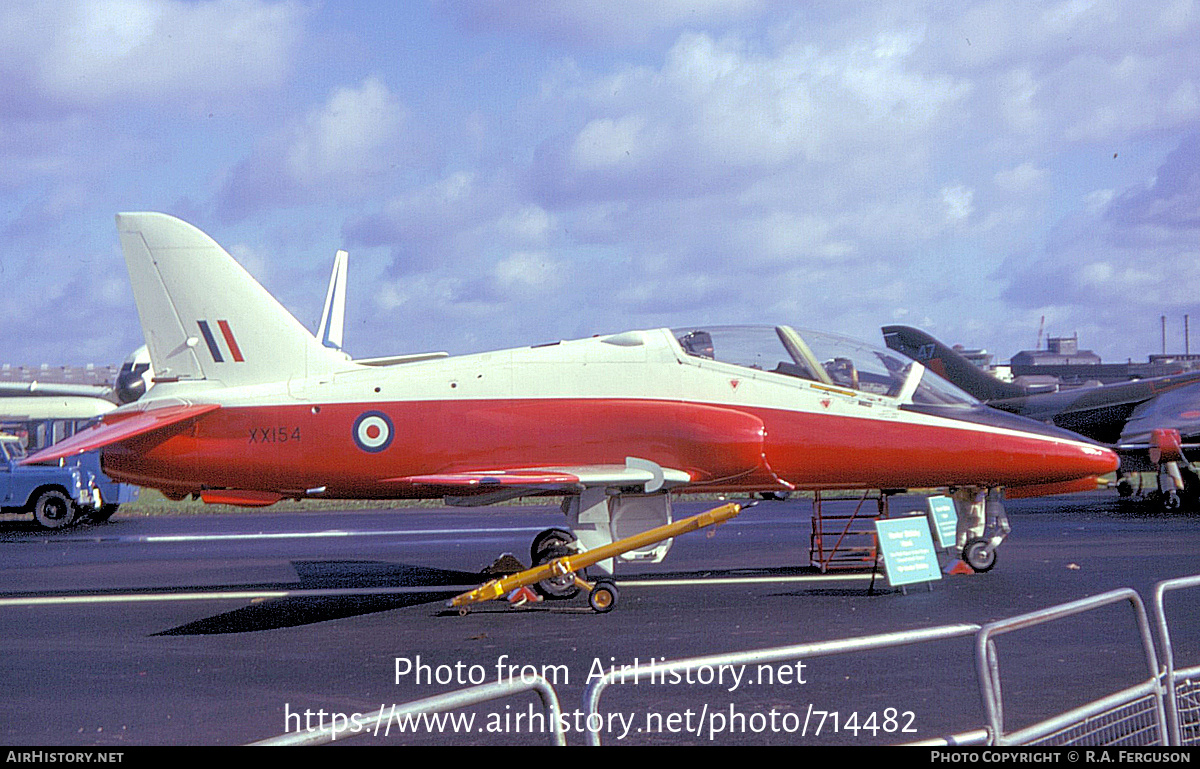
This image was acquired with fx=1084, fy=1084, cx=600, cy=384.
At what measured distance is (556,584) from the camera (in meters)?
12.5

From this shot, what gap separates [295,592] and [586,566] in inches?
185

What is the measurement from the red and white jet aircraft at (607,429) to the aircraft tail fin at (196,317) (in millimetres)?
303

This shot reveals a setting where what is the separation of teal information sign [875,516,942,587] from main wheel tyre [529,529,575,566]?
3.71 meters

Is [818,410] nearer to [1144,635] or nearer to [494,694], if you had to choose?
[1144,635]

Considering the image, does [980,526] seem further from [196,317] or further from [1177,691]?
[196,317]

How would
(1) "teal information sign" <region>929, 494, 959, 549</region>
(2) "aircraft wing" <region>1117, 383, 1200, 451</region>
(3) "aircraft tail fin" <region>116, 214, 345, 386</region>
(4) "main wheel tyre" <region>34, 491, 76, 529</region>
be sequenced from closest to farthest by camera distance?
(3) "aircraft tail fin" <region>116, 214, 345, 386</region>
(1) "teal information sign" <region>929, 494, 959, 549</region>
(4) "main wheel tyre" <region>34, 491, 76, 529</region>
(2) "aircraft wing" <region>1117, 383, 1200, 451</region>

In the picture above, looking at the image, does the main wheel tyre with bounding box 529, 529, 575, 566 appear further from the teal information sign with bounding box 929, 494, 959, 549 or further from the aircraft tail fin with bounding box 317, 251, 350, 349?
the aircraft tail fin with bounding box 317, 251, 350, 349

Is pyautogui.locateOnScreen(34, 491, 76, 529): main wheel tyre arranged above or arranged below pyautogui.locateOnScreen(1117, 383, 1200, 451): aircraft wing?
below

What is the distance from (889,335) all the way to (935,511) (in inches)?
895

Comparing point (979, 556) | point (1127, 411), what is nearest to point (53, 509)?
point (979, 556)

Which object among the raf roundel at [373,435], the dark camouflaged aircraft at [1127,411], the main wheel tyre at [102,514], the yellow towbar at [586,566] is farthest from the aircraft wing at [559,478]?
the main wheel tyre at [102,514]

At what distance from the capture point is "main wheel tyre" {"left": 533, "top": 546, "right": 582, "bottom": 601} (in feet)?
40.9

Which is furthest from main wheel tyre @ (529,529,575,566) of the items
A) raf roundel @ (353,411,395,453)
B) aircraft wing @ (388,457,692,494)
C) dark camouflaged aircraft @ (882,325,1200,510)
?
dark camouflaged aircraft @ (882,325,1200,510)

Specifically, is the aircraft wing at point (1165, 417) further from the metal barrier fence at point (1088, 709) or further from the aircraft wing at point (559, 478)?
the metal barrier fence at point (1088, 709)
